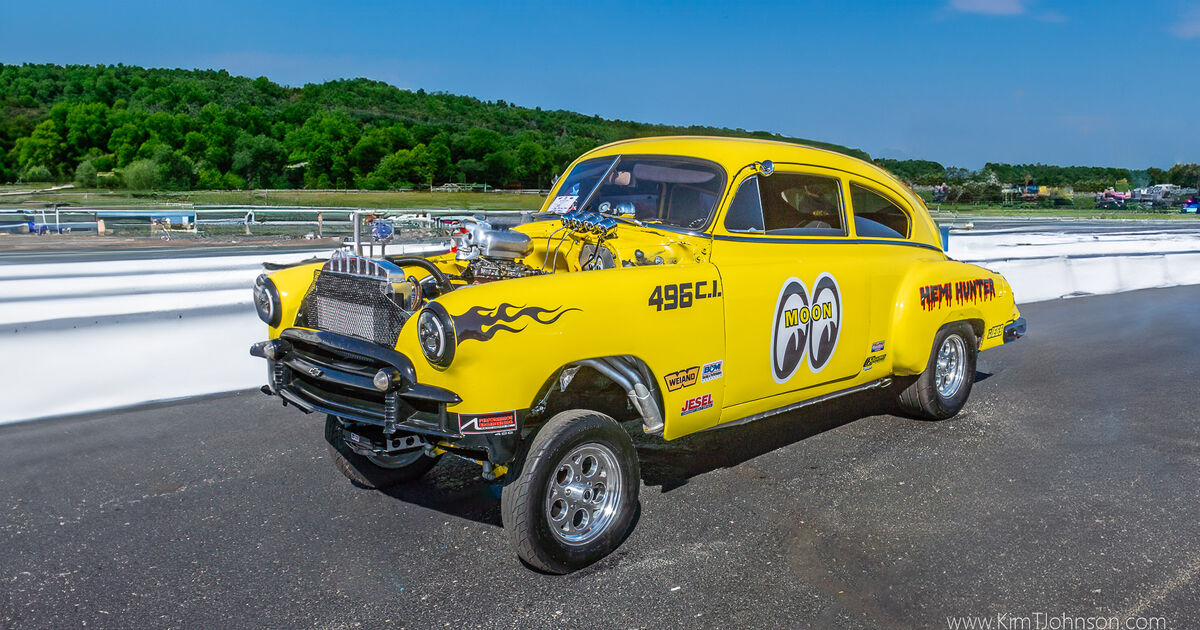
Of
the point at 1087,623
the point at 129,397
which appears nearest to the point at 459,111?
the point at 129,397

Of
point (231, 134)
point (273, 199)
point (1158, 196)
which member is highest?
point (231, 134)

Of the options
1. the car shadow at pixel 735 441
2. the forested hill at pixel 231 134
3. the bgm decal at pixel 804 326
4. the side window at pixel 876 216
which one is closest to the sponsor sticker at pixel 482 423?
the car shadow at pixel 735 441

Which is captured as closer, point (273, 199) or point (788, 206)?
point (788, 206)

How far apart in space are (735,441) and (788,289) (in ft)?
4.87

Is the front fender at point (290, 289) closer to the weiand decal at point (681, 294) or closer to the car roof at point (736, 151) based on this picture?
the weiand decal at point (681, 294)

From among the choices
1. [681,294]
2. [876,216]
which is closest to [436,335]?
[681,294]

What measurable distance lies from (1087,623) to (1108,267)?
14098mm

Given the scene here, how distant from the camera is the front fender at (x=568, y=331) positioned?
3518 mm

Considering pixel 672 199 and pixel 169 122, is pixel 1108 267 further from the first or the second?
pixel 169 122

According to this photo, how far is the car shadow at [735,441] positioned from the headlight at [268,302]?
220 centimetres

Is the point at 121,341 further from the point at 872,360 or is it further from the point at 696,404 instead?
the point at 872,360

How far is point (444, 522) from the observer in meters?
4.43

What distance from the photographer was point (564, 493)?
3.89m

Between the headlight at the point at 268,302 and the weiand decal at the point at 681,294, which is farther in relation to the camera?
the headlight at the point at 268,302
